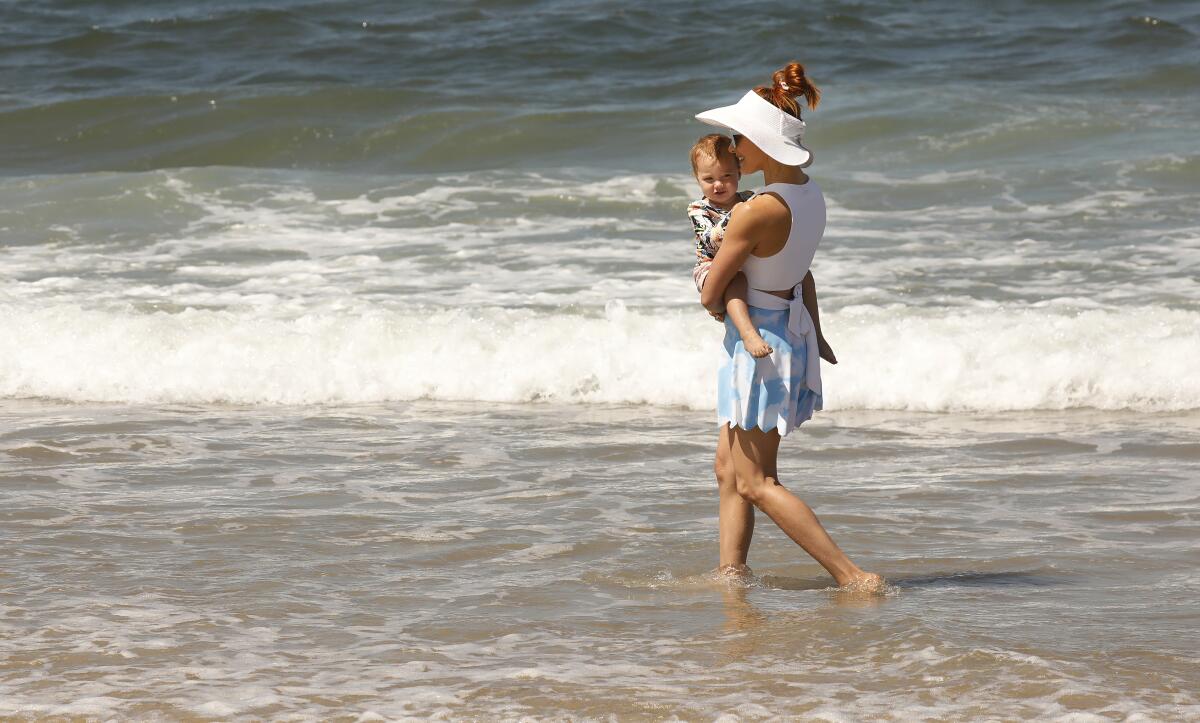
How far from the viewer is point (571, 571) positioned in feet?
17.1

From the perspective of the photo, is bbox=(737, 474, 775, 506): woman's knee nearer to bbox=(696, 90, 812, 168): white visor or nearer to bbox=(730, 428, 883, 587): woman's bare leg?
bbox=(730, 428, 883, 587): woman's bare leg

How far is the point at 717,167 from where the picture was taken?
14.9 feet

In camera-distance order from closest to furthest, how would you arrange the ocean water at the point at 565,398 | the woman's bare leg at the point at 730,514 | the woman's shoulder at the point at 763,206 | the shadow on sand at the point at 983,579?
the ocean water at the point at 565,398
the woman's shoulder at the point at 763,206
the woman's bare leg at the point at 730,514
the shadow on sand at the point at 983,579

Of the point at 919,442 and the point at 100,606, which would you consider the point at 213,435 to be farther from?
the point at 919,442

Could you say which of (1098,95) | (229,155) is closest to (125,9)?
(229,155)

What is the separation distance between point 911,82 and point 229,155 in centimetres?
783

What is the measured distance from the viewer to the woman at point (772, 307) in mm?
4508

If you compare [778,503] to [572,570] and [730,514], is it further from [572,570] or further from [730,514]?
[572,570]

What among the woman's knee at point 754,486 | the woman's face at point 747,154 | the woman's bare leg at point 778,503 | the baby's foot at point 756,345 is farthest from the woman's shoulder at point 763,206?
the woman's knee at point 754,486

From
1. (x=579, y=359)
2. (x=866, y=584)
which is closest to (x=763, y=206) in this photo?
(x=866, y=584)

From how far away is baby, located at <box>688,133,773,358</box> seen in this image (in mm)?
4531

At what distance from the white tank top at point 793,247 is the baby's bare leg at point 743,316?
0.11ft

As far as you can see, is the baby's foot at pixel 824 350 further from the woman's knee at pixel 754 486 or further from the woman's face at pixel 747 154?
the woman's face at pixel 747 154

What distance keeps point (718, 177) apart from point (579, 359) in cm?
429
